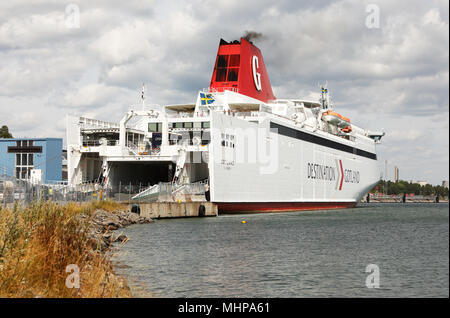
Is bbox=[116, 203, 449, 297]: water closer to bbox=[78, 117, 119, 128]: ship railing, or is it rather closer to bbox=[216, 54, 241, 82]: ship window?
bbox=[78, 117, 119, 128]: ship railing

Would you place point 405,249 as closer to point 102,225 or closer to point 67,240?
point 67,240

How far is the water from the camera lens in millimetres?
12469

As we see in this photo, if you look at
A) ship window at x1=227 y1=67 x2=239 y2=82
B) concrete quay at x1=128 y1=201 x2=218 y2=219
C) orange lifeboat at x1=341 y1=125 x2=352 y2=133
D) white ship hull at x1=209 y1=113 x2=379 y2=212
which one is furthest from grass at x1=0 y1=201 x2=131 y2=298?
orange lifeboat at x1=341 y1=125 x2=352 y2=133

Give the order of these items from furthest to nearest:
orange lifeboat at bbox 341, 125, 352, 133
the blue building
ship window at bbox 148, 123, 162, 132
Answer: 1. orange lifeboat at bbox 341, 125, 352, 133
2. the blue building
3. ship window at bbox 148, 123, 162, 132

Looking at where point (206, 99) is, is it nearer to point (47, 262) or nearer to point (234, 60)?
point (234, 60)

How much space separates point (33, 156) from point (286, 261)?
112ft

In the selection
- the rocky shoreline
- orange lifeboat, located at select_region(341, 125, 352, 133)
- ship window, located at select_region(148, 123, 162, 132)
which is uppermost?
orange lifeboat, located at select_region(341, 125, 352, 133)

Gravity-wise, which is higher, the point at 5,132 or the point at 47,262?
the point at 5,132

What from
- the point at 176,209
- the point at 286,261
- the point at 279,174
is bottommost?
the point at 286,261

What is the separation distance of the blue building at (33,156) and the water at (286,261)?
21835 millimetres

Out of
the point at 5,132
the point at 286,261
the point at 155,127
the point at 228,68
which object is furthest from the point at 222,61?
the point at 5,132

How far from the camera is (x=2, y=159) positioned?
46156mm

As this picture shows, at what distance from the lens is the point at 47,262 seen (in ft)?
31.7

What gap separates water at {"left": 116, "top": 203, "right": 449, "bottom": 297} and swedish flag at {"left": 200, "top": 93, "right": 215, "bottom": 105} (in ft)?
53.8
